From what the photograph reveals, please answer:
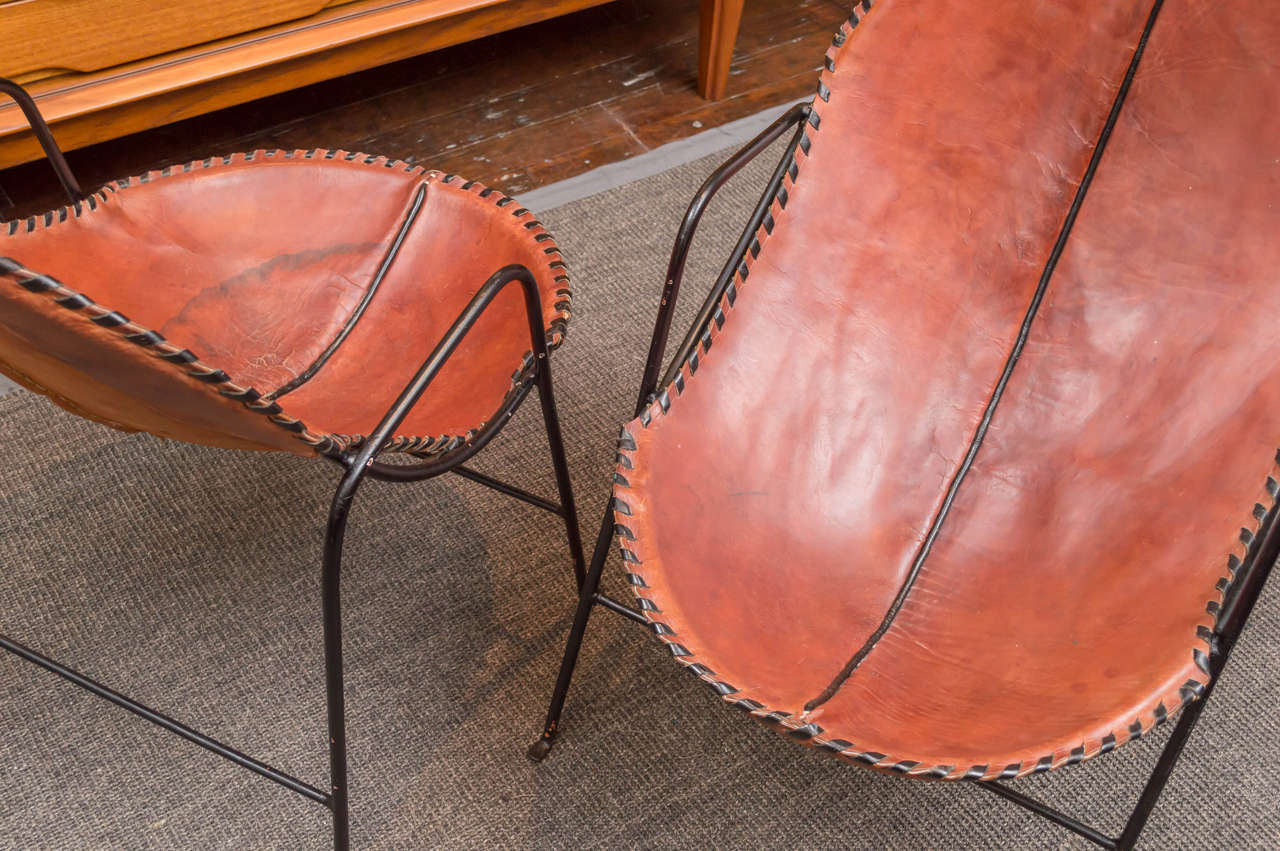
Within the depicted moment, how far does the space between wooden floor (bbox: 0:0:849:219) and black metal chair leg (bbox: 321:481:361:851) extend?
5.31ft

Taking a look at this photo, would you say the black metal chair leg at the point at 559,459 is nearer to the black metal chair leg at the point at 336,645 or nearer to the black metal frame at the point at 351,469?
the black metal frame at the point at 351,469

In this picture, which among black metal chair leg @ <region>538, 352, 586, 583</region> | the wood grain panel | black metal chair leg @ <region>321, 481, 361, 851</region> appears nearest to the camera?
black metal chair leg @ <region>321, 481, 361, 851</region>

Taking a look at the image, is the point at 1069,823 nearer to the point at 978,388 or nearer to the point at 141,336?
the point at 978,388

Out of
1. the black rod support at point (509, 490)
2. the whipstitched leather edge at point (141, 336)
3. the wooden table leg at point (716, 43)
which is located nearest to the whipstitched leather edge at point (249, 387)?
the whipstitched leather edge at point (141, 336)

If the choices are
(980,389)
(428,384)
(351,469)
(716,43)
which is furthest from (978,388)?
(716,43)

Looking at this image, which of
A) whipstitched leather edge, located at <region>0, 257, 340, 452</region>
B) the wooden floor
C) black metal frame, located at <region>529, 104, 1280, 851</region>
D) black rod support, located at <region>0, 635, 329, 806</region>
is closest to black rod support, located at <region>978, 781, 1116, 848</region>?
black metal frame, located at <region>529, 104, 1280, 851</region>

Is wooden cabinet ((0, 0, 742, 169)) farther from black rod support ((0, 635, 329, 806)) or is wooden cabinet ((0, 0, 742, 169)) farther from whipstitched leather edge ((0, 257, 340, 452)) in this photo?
whipstitched leather edge ((0, 257, 340, 452))

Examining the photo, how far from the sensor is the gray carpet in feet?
4.82

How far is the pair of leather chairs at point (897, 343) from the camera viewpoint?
1.23 metres

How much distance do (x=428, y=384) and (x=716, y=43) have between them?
1886 mm

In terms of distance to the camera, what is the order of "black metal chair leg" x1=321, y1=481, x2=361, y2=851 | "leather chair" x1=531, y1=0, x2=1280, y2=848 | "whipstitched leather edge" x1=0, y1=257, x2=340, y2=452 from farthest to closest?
1. "leather chair" x1=531, y1=0, x2=1280, y2=848
2. "black metal chair leg" x1=321, y1=481, x2=361, y2=851
3. "whipstitched leather edge" x1=0, y1=257, x2=340, y2=452

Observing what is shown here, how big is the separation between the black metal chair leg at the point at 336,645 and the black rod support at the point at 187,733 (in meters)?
0.03

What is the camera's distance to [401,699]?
5.26 feet

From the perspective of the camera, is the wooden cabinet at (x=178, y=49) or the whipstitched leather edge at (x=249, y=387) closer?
the whipstitched leather edge at (x=249, y=387)
